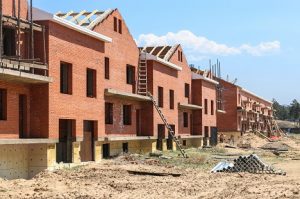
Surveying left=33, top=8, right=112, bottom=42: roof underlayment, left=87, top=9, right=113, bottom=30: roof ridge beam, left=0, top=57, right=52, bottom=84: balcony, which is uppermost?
left=87, top=9, right=113, bottom=30: roof ridge beam

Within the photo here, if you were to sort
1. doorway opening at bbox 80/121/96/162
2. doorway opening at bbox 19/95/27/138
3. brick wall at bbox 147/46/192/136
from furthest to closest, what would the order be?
brick wall at bbox 147/46/192/136, doorway opening at bbox 80/121/96/162, doorway opening at bbox 19/95/27/138

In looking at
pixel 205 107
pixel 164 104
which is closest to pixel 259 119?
pixel 205 107

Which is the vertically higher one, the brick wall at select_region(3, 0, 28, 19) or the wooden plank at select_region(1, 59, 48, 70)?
the brick wall at select_region(3, 0, 28, 19)

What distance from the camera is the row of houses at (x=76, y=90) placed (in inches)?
802

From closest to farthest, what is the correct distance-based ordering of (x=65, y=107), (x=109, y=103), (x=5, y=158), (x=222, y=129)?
(x=5, y=158) → (x=65, y=107) → (x=109, y=103) → (x=222, y=129)

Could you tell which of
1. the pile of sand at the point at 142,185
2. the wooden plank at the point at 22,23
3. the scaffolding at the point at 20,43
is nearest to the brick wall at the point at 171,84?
the pile of sand at the point at 142,185

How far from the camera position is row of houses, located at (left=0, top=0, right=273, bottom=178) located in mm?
20375

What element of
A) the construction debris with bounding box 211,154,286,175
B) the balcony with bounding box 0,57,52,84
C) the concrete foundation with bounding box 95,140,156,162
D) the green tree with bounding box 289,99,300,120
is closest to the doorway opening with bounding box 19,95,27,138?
the balcony with bounding box 0,57,52,84

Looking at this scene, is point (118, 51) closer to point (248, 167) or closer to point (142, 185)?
point (248, 167)

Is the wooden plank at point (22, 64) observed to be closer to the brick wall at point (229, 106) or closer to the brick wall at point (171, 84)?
the brick wall at point (171, 84)

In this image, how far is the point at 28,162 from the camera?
2144 cm

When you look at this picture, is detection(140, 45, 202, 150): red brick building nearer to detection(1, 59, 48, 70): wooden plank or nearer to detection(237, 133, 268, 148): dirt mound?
detection(1, 59, 48, 70): wooden plank

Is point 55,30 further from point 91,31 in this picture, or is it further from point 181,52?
point 181,52

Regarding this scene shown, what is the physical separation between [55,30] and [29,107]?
11.5 ft
